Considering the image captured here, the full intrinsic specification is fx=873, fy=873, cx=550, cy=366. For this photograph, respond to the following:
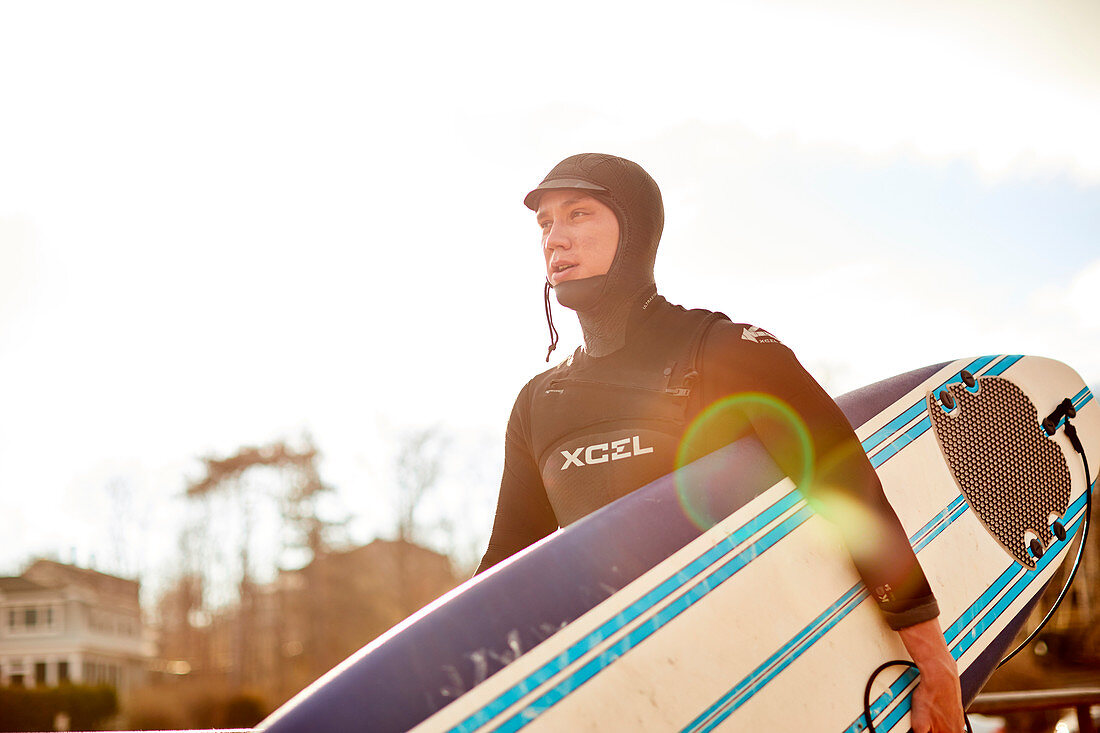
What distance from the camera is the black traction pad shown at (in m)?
2.65

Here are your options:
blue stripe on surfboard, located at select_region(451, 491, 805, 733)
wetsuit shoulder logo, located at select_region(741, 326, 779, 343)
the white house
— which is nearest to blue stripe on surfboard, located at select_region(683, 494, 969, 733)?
blue stripe on surfboard, located at select_region(451, 491, 805, 733)

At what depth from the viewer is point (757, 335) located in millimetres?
2104

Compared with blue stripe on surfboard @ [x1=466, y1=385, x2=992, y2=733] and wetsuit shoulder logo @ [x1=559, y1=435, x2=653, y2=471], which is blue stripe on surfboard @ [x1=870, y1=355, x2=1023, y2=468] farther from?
blue stripe on surfboard @ [x1=466, y1=385, x2=992, y2=733]

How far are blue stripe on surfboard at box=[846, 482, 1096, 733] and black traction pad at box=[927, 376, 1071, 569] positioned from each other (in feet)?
0.15

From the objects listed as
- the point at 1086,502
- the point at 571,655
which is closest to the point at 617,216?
the point at 571,655

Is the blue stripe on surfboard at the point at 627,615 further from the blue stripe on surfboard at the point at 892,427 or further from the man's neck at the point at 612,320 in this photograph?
the man's neck at the point at 612,320

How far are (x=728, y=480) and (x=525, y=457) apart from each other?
27.2 inches

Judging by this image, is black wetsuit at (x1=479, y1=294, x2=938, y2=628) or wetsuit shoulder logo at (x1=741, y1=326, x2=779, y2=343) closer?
black wetsuit at (x1=479, y1=294, x2=938, y2=628)

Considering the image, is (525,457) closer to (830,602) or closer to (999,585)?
(830,602)

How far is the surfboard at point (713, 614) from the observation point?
1.68 metres

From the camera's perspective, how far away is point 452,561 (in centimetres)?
3544

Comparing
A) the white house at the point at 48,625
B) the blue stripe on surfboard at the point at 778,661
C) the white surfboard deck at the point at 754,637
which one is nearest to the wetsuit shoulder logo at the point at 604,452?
the white surfboard deck at the point at 754,637

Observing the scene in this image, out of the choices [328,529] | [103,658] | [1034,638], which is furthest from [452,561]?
[1034,638]

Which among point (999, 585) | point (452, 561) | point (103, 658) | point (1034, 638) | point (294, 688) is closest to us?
point (999, 585)
